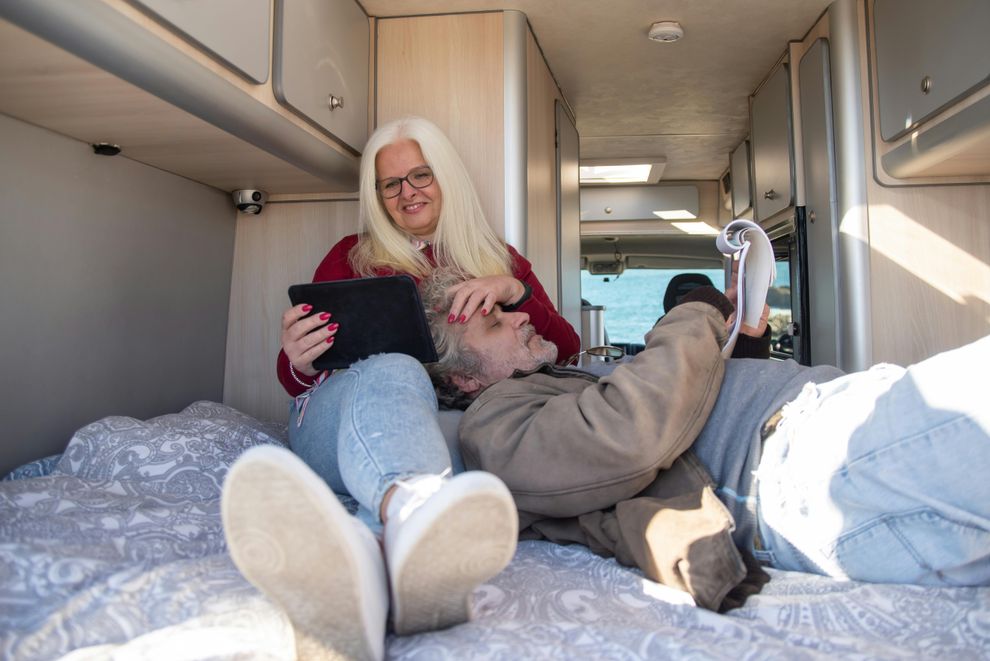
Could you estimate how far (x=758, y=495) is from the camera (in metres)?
1.11

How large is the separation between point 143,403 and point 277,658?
1.36 metres

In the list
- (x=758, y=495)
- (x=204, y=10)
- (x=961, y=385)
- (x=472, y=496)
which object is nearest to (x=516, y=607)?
(x=472, y=496)

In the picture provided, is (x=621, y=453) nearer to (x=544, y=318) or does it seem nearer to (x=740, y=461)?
(x=740, y=461)

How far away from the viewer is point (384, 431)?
1021 mm

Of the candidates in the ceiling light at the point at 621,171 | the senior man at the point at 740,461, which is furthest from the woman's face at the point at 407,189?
the ceiling light at the point at 621,171

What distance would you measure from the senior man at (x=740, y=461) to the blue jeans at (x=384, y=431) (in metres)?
0.15

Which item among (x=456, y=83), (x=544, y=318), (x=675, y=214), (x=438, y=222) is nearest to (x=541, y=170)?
(x=456, y=83)

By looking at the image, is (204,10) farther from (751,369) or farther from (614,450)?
(751,369)

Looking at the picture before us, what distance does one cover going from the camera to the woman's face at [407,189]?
2.03 m

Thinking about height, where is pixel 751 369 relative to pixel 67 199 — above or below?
below

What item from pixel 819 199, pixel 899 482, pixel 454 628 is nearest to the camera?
pixel 454 628

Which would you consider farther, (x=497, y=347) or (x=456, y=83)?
(x=456, y=83)

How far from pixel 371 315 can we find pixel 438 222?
64cm

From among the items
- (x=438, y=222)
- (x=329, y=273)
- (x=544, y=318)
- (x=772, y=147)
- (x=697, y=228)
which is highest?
(x=697, y=228)
